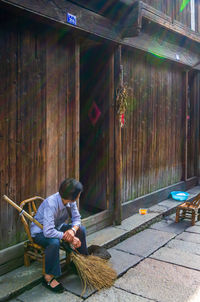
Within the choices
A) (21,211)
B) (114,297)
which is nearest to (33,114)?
(21,211)

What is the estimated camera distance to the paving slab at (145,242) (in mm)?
5422

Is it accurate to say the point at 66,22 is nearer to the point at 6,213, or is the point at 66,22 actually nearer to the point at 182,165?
the point at 6,213

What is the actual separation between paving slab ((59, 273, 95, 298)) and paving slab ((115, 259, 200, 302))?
0.48 metres

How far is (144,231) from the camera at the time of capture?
21.1 feet

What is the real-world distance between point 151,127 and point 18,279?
4.91m

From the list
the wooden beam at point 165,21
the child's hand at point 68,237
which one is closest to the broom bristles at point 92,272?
the child's hand at point 68,237

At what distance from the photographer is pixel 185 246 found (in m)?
5.69

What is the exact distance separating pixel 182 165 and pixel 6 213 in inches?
252

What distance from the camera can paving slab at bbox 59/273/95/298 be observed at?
159 inches

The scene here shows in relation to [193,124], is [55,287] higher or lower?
lower

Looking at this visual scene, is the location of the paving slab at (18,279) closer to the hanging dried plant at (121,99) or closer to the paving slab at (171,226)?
the paving slab at (171,226)

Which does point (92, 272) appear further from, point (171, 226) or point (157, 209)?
point (157, 209)

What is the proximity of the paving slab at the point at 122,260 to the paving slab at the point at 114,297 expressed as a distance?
1.47 ft

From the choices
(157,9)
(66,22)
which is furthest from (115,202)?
(157,9)
